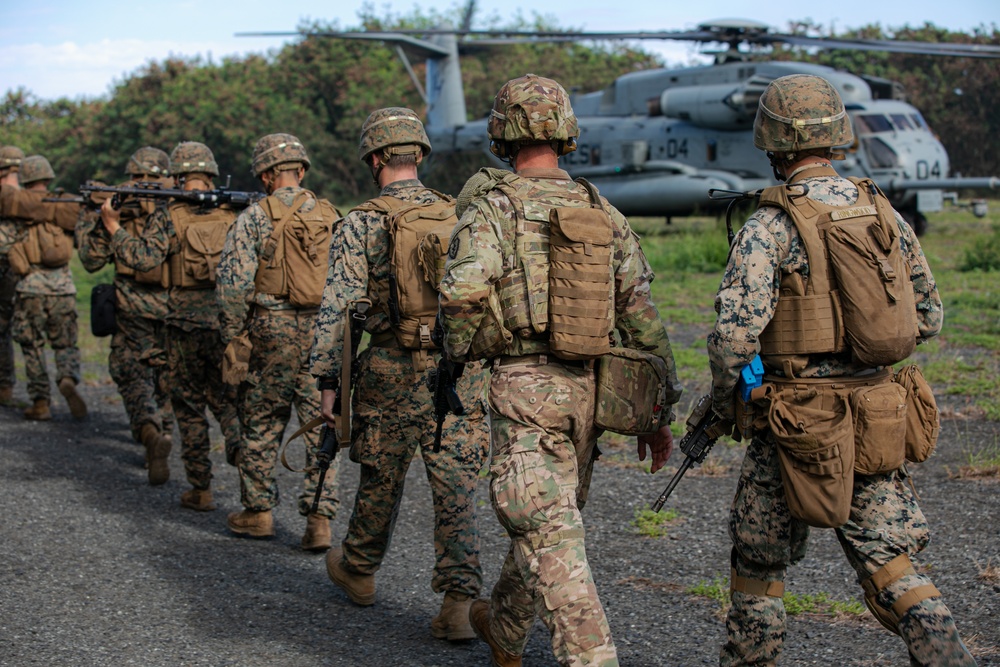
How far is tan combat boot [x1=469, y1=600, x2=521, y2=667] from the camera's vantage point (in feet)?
12.8

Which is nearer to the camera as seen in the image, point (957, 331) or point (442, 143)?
point (957, 331)

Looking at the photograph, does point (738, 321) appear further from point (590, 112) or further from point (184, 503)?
point (590, 112)

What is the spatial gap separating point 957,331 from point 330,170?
27.1 metres

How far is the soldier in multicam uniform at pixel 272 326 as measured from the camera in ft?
18.6

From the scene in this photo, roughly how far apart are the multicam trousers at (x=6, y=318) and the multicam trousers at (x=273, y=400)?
14.6ft

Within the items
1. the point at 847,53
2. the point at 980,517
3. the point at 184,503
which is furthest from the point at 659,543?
the point at 847,53

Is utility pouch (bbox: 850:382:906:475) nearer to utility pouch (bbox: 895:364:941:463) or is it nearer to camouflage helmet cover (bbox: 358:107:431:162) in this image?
utility pouch (bbox: 895:364:941:463)

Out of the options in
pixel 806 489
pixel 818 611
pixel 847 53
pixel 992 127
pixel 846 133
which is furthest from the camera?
pixel 847 53

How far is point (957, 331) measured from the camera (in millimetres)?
10609

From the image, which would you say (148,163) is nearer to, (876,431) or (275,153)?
(275,153)

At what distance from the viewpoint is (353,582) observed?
4.73 meters

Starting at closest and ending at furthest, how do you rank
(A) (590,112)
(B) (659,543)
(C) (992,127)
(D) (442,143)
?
(B) (659,543) → (A) (590,112) → (D) (442,143) → (C) (992,127)

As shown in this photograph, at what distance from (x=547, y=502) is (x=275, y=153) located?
3058 millimetres

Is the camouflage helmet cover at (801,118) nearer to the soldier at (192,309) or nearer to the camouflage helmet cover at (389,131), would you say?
the camouflage helmet cover at (389,131)
